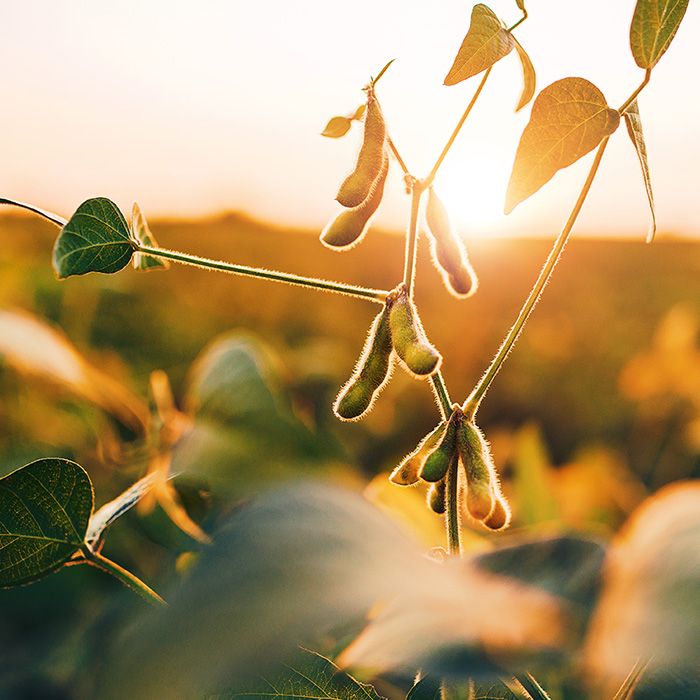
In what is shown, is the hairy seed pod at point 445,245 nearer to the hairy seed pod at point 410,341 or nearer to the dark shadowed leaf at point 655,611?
the hairy seed pod at point 410,341

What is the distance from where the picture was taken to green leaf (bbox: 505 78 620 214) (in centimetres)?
41

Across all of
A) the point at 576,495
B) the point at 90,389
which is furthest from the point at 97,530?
the point at 576,495

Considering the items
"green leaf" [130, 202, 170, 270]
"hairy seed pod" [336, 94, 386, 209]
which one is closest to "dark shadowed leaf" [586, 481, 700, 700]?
"hairy seed pod" [336, 94, 386, 209]

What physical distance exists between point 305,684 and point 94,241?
339 millimetres

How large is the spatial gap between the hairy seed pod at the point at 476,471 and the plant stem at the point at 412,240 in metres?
0.10

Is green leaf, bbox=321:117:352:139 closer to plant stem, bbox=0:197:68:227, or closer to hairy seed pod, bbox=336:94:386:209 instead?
hairy seed pod, bbox=336:94:386:209

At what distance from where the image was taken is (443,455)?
0.41m

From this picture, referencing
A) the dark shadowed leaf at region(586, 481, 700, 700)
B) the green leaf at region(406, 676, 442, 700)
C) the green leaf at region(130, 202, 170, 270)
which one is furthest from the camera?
the green leaf at region(130, 202, 170, 270)

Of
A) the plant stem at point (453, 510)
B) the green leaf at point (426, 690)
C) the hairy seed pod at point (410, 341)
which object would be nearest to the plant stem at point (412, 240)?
the hairy seed pod at point (410, 341)

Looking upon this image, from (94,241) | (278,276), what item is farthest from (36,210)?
(278,276)

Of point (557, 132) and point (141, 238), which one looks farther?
point (141, 238)

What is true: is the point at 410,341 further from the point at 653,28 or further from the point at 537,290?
the point at 653,28

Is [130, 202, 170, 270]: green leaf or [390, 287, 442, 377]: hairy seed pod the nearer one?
[390, 287, 442, 377]: hairy seed pod

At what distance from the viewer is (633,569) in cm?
32
